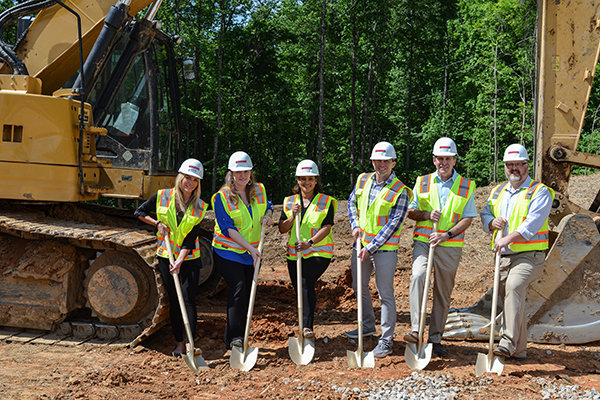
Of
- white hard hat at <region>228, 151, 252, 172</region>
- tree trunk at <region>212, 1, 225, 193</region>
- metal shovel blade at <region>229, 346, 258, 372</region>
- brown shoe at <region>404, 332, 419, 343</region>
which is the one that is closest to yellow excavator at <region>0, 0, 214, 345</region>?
metal shovel blade at <region>229, 346, 258, 372</region>

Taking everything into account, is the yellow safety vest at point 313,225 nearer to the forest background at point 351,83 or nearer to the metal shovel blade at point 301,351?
the metal shovel blade at point 301,351

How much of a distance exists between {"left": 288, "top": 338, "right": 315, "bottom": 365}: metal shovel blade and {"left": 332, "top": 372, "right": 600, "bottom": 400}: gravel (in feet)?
2.66

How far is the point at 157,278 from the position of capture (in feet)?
18.2

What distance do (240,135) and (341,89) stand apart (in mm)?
6705

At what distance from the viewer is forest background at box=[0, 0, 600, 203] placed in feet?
74.1

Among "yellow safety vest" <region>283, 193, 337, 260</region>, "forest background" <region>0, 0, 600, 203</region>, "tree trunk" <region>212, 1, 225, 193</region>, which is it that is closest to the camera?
"yellow safety vest" <region>283, 193, 337, 260</region>

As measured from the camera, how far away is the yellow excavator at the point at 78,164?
607 centimetres

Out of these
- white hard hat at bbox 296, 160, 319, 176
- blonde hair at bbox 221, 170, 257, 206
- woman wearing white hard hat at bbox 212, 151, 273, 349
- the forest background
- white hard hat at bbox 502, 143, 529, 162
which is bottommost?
Answer: woman wearing white hard hat at bbox 212, 151, 273, 349

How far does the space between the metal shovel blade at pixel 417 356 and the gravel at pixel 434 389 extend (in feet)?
0.88

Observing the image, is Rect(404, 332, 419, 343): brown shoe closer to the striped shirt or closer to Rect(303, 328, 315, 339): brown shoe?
the striped shirt

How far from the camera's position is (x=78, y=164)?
20.5 ft

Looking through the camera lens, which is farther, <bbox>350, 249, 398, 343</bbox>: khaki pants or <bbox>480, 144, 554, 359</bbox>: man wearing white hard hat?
<bbox>350, 249, 398, 343</bbox>: khaki pants

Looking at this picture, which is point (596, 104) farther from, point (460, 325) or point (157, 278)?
point (157, 278)

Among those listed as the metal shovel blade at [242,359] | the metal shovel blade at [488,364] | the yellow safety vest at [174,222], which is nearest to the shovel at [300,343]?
the metal shovel blade at [242,359]
